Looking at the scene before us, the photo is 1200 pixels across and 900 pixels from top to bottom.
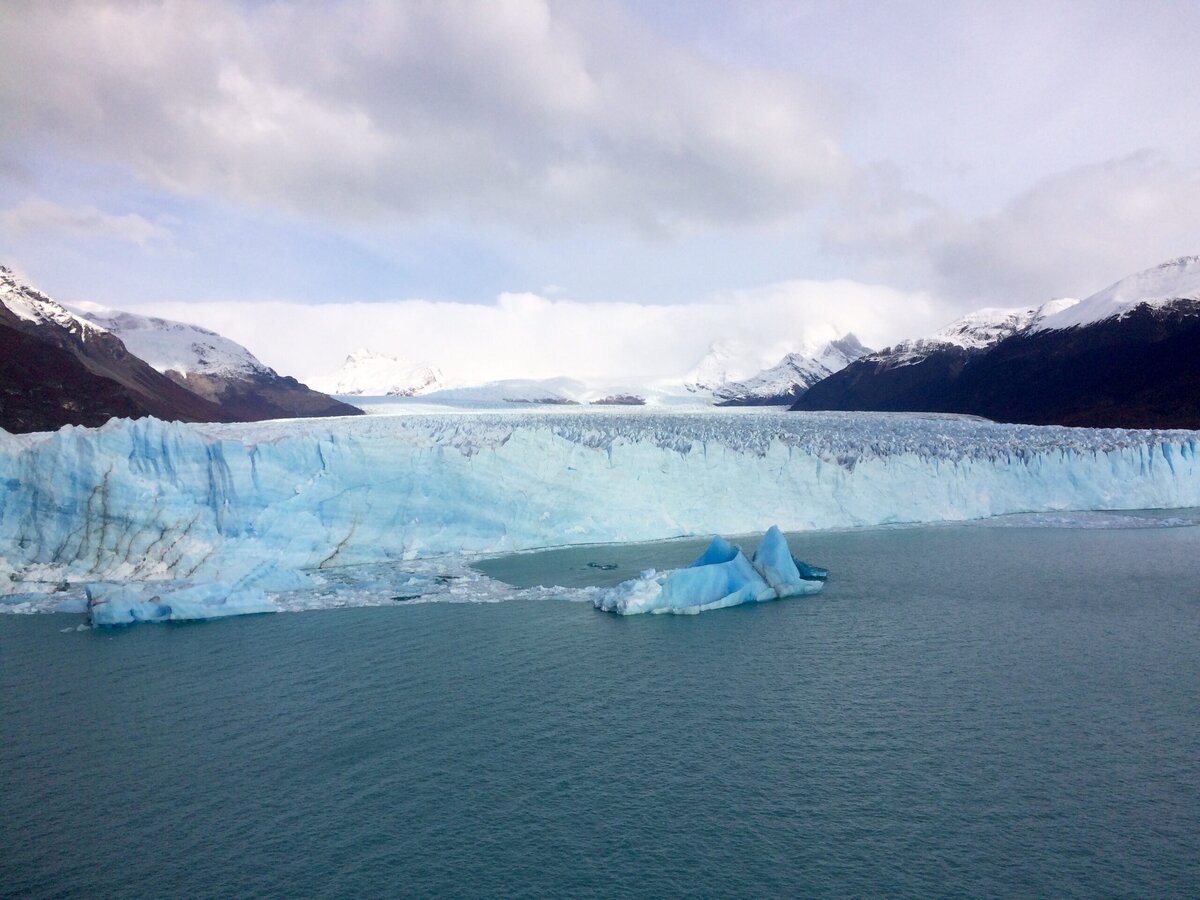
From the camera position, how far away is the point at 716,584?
1443 cm

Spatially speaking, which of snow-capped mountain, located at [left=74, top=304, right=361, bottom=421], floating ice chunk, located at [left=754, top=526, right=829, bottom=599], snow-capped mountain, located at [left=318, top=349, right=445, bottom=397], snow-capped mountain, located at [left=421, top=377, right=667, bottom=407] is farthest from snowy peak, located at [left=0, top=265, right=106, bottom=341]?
snow-capped mountain, located at [left=318, top=349, right=445, bottom=397]

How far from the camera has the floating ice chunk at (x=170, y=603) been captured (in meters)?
13.8

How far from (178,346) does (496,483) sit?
5775cm

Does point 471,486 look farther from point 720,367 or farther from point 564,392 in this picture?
point 720,367

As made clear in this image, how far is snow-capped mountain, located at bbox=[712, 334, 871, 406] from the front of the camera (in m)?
104

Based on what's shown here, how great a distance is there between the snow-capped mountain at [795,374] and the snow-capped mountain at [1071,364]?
1472 inches

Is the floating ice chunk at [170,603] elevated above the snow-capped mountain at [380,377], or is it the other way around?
the snow-capped mountain at [380,377]

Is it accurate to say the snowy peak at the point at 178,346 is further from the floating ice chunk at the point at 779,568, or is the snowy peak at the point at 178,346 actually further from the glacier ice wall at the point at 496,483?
the floating ice chunk at the point at 779,568

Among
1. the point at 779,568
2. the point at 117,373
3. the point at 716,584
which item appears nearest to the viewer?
the point at 716,584

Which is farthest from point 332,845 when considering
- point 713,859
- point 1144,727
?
point 1144,727

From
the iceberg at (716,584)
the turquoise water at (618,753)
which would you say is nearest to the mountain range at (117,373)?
the turquoise water at (618,753)

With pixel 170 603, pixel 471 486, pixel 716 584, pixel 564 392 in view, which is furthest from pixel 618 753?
pixel 564 392

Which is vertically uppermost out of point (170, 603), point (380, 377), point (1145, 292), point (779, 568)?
point (380, 377)

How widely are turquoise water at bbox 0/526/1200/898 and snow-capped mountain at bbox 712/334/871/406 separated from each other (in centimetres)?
8836
